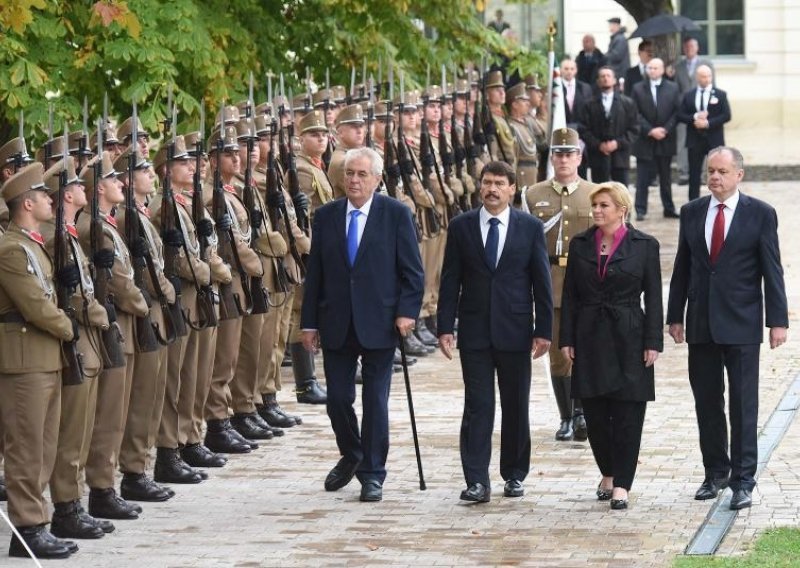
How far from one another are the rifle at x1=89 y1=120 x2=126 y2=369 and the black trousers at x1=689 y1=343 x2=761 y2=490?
123 inches

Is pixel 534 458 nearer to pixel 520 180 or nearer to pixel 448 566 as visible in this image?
pixel 448 566

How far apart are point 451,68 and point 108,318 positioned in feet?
39.5

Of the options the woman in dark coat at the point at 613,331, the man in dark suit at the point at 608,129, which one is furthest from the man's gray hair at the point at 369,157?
the man in dark suit at the point at 608,129

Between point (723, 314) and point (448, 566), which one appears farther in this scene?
point (723, 314)

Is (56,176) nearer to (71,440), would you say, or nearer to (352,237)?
(71,440)

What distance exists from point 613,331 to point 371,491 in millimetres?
1616

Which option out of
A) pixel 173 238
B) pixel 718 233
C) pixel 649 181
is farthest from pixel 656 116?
pixel 718 233

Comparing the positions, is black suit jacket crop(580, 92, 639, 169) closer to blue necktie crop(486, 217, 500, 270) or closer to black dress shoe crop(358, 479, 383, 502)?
blue necktie crop(486, 217, 500, 270)

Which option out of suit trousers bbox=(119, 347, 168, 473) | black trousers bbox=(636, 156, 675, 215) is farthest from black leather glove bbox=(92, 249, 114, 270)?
black trousers bbox=(636, 156, 675, 215)

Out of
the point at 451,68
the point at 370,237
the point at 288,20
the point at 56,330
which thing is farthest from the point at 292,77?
the point at 56,330

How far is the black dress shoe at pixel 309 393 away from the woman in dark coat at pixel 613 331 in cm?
402

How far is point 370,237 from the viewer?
12430 mm

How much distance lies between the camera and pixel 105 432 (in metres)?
11.8

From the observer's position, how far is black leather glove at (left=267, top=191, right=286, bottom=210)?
49.0 feet
